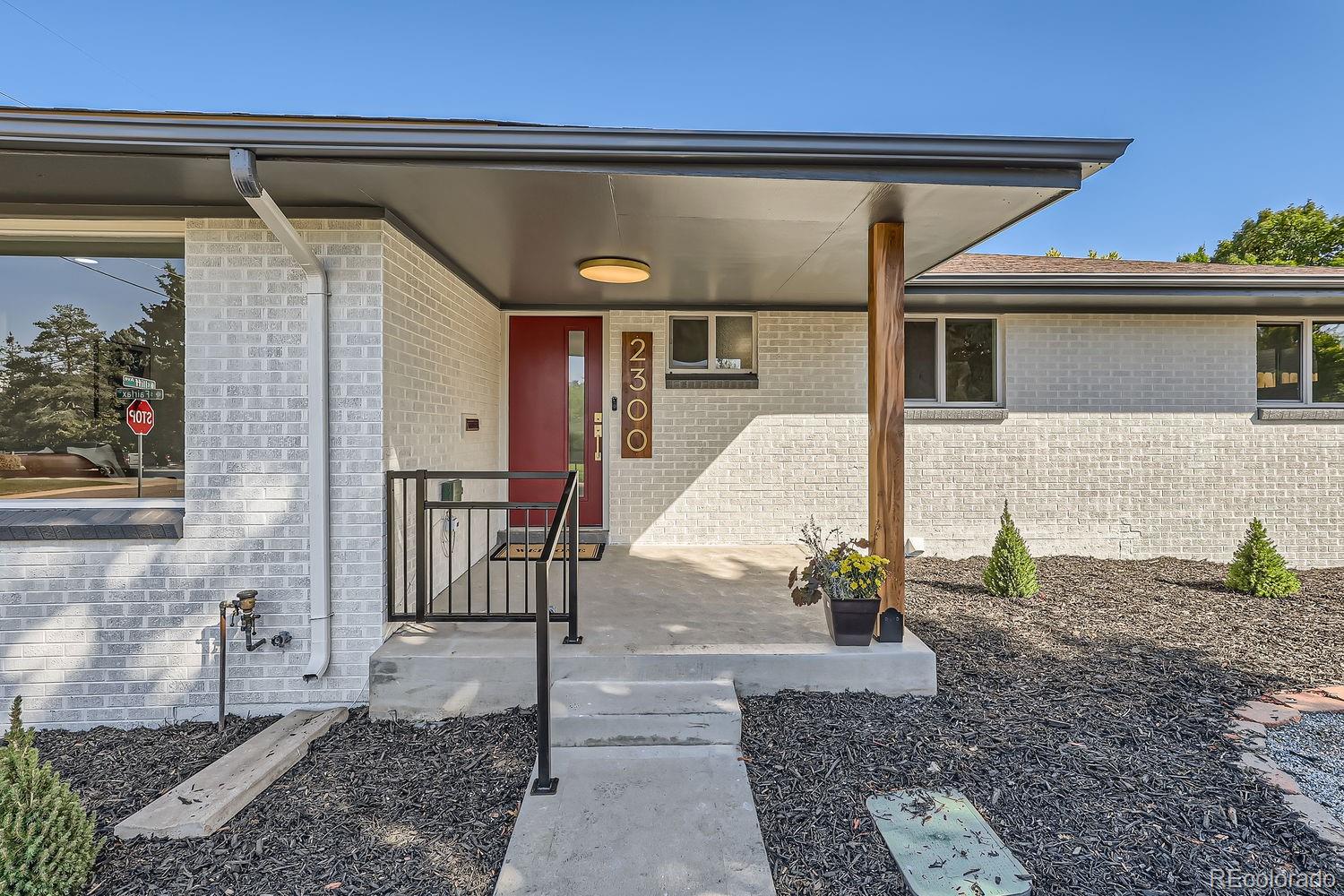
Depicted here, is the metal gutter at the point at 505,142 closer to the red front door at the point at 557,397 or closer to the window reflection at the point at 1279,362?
the red front door at the point at 557,397

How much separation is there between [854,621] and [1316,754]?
191 centimetres

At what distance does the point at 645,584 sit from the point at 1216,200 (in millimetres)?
27440

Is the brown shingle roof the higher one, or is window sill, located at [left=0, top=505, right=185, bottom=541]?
the brown shingle roof

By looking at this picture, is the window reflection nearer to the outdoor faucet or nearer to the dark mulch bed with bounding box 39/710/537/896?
the dark mulch bed with bounding box 39/710/537/896

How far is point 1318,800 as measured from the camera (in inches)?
88.3

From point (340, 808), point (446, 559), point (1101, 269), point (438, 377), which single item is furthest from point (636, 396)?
point (1101, 269)

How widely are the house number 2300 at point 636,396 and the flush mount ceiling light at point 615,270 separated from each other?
54.1 inches

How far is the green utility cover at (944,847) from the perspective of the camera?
1.88m

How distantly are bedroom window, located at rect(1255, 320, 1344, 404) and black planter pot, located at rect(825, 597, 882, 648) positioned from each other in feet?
19.3

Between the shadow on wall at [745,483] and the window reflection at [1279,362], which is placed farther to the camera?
the window reflection at [1279,362]

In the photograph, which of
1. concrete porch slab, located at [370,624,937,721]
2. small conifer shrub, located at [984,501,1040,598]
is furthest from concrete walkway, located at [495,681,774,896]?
small conifer shrub, located at [984,501,1040,598]

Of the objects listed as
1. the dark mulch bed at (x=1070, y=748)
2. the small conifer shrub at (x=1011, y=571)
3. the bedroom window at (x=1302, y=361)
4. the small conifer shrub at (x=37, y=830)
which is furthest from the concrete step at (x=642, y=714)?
the bedroom window at (x=1302, y=361)

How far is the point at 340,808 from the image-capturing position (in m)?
2.36

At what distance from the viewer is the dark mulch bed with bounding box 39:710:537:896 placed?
2.00m
